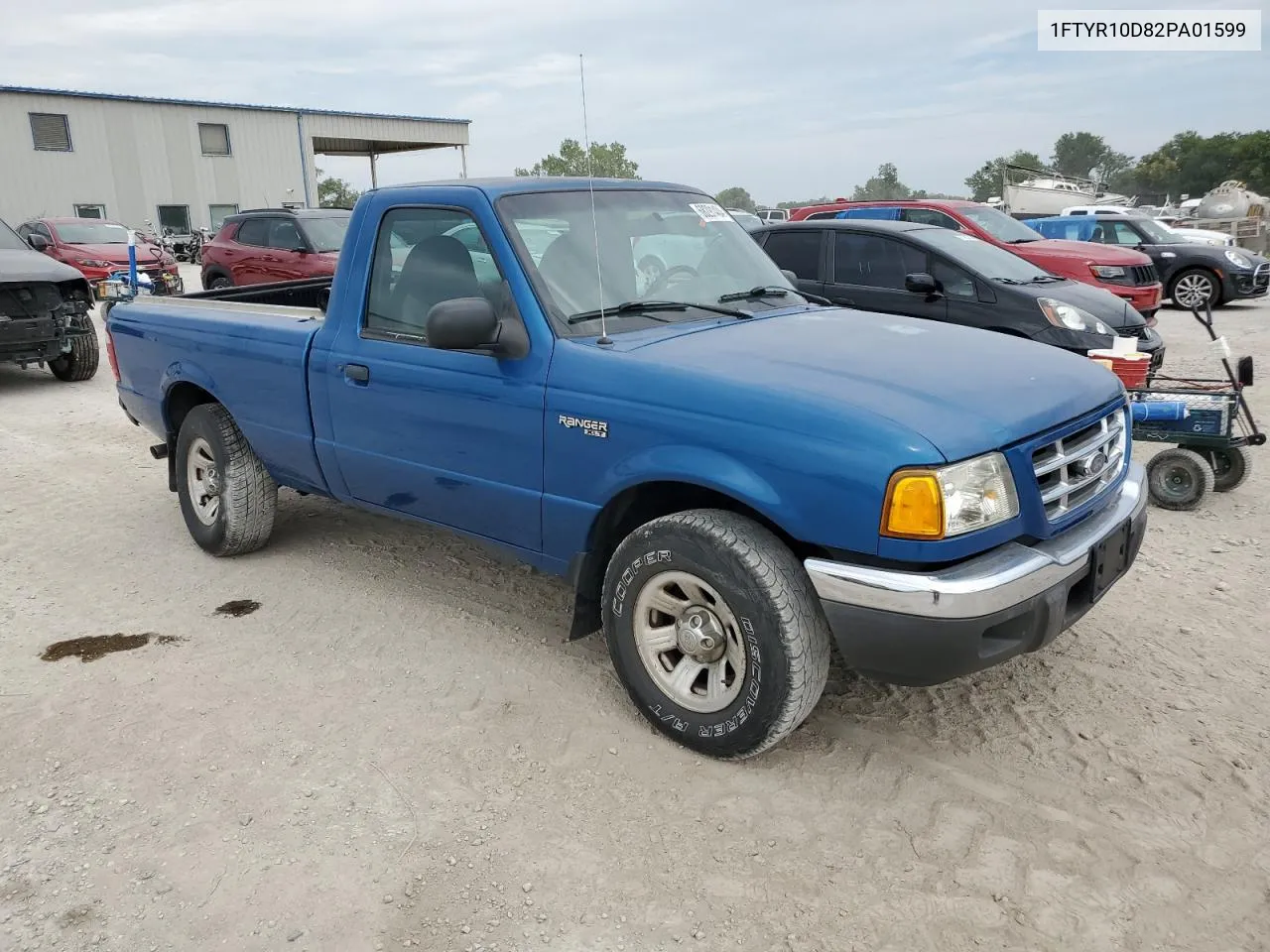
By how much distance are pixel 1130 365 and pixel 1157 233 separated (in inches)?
472

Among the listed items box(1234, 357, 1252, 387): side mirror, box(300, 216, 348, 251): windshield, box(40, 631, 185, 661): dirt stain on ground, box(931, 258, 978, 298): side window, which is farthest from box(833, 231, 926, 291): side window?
box(300, 216, 348, 251): windshield

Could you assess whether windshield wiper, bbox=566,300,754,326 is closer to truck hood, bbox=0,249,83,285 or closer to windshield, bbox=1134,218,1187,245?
truck hood, bbox=0,249,83,285

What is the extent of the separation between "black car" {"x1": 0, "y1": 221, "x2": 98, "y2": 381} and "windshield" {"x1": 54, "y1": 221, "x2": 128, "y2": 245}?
9.00 meters

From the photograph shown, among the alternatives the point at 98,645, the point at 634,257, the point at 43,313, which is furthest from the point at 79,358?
the point at 634,257

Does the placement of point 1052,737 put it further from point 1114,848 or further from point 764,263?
point 764,263

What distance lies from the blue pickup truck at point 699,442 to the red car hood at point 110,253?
51.5 feet

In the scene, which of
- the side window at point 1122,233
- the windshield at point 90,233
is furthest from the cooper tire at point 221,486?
the windshield at point 90,233

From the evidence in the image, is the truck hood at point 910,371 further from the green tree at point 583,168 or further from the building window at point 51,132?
the building window at point 51,132

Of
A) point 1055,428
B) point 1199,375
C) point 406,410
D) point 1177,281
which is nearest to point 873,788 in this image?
point 1055,428

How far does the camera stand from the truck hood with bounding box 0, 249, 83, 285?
9.27m

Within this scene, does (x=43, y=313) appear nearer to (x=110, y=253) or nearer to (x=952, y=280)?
(x=952, y=280)

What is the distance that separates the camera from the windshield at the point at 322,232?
13430 millimetres

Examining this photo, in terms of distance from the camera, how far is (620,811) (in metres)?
3.01

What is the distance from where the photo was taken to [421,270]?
3947mm
